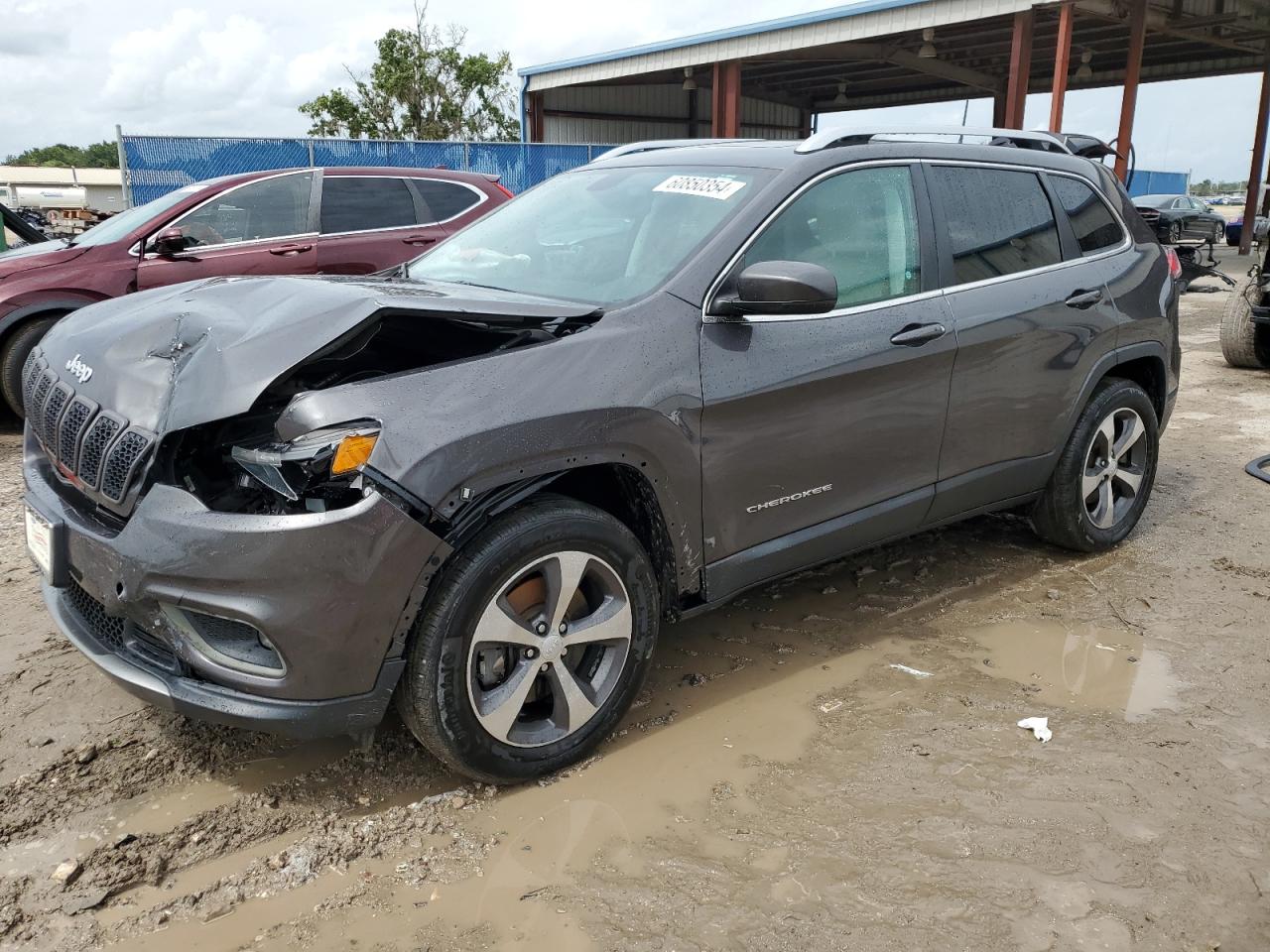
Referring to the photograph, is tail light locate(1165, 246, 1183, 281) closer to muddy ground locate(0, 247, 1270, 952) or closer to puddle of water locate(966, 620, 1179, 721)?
muddy ground locate(0, 247, 1270, 952)

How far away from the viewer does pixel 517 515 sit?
8.69 feet

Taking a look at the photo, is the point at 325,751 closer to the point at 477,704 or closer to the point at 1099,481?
the point at 477,704

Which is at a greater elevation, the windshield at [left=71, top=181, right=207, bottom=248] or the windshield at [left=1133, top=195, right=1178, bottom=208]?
the windshield at [left=71, top=181, right=207, bottom=248]

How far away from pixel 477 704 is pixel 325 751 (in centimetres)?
62

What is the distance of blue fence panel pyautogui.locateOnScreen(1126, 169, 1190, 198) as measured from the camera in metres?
36.4

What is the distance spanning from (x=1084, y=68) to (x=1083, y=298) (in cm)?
2717

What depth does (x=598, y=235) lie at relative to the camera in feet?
11.4

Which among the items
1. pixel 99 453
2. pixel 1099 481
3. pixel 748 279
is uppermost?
pixel 748 279

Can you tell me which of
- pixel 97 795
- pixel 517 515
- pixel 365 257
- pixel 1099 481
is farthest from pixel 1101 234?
pixel 365 257

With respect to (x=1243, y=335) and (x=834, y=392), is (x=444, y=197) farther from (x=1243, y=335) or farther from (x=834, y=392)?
(x=1243, y=335)

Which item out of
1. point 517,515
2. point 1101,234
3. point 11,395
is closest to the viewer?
point 517,515

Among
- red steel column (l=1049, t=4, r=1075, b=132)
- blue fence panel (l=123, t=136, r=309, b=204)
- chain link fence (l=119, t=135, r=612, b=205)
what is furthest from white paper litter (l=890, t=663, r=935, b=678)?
red steel column (l=1049, t=4, r=1075, b=132)

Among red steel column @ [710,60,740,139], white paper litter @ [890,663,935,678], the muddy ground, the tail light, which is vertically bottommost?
white paper litter @ [890,663,935,678]

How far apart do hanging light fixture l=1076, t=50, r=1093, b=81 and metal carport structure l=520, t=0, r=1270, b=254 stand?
85 millimetres
